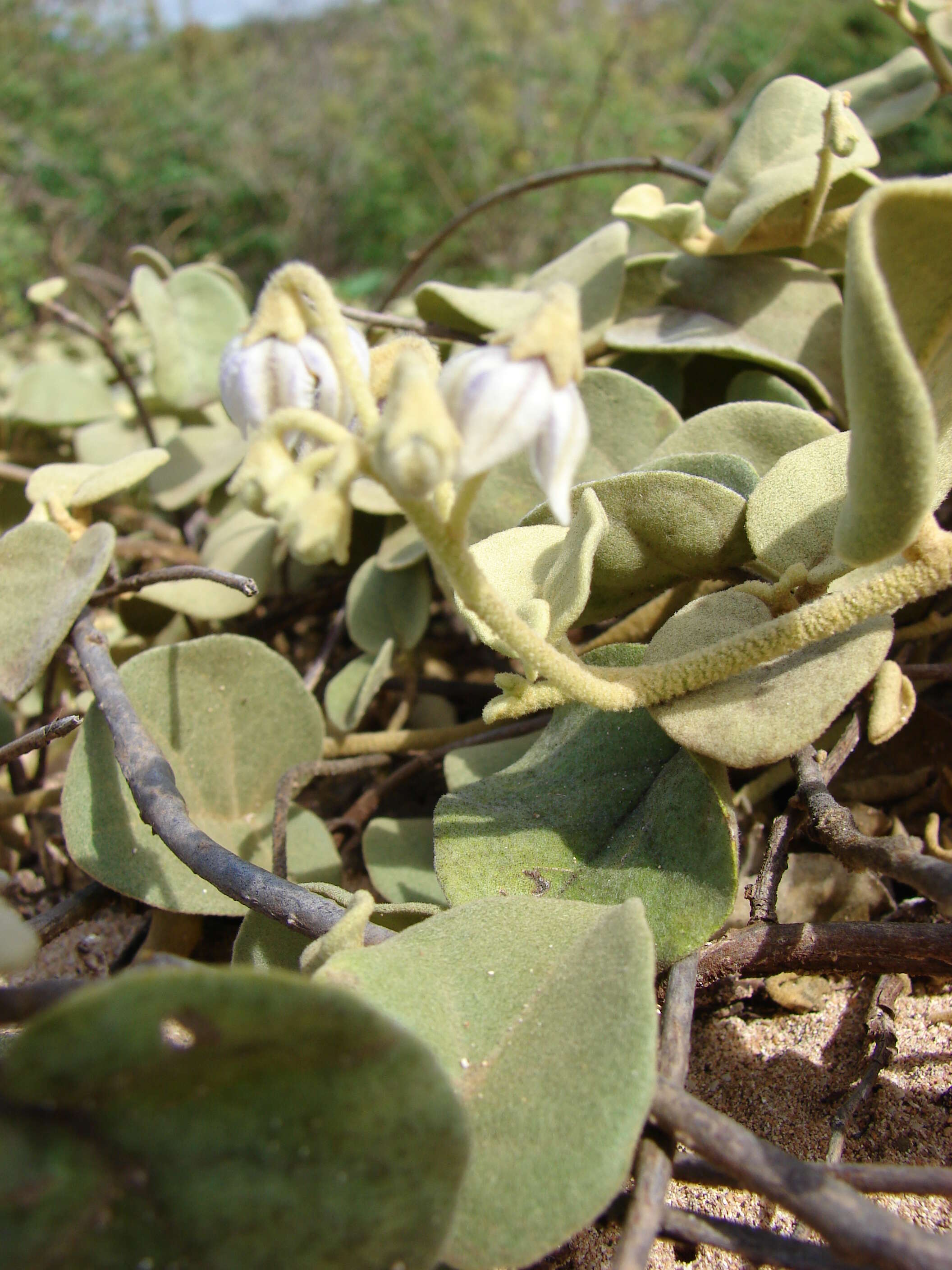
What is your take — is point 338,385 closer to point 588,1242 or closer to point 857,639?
point 857,639

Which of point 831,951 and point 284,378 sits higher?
point 284,378

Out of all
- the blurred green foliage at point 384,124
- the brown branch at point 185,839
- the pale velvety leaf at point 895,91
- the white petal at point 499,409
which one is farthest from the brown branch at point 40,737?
the blurred green foliage at point 384,124

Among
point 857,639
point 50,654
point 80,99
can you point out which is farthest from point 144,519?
point 80,99

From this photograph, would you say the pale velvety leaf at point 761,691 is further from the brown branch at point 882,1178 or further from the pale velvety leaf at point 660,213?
the pale velvety leaf at point 660,213

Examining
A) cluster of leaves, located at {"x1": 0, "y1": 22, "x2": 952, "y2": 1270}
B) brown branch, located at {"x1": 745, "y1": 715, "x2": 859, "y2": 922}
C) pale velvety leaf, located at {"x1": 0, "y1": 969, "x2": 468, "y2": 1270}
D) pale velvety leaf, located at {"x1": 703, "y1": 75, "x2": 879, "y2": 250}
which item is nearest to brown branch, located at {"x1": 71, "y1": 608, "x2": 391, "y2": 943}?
cluster of leaves, located at {"x1": 0, "y1": 22, "x2": 952, "y2": 1270}

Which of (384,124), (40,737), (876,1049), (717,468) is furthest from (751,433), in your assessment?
(384,124)

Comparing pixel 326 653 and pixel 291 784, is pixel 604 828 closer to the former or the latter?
pixel 291 784
